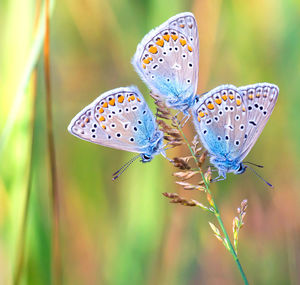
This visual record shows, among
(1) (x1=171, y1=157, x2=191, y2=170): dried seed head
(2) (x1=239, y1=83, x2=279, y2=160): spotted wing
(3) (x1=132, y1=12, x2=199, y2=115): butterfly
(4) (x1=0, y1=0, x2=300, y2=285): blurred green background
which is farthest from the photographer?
(4) (x1=0, y1=0, x2=300, y2=285): blurred green background

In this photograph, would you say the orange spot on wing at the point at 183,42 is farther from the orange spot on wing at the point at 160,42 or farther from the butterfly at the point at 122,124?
the butterfly at the point at 122,124

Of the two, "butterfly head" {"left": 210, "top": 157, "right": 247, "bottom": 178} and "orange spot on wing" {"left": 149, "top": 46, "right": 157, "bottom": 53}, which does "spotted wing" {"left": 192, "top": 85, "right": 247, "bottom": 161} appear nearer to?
"butterfly head" {"left": 210, "top": 157, "right": 247, "bottom": 178}

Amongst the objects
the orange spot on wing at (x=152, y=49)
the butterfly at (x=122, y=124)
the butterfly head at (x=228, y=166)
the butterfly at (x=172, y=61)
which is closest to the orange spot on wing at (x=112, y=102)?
the butterfly at (x=122, y=124)

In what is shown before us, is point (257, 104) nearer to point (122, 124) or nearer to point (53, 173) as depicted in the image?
point (122, 124)

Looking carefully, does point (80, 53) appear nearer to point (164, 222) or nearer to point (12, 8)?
point (12, 8)

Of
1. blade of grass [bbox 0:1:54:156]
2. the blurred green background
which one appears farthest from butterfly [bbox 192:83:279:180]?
blade of grass [bbox 0:1:54:156]

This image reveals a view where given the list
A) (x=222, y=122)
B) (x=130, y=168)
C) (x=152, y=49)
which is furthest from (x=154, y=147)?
(x=130, y=168)
